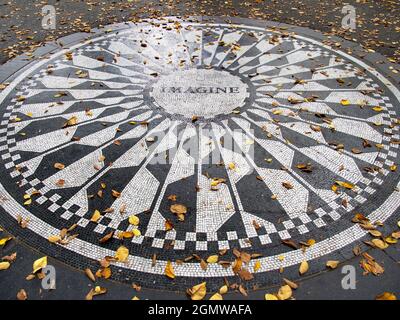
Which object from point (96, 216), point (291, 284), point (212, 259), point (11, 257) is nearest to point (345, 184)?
point (291, 284)

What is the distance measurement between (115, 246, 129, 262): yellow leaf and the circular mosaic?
0.17 ft

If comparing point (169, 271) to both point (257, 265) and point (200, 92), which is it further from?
point (200, 92)

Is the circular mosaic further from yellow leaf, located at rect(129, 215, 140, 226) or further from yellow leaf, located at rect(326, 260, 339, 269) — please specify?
yellow leaf, located at rect(326, 260, 339, 269)

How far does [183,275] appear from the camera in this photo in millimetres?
3549

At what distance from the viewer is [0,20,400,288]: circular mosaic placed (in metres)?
3.91

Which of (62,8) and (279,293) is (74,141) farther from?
(62,8)

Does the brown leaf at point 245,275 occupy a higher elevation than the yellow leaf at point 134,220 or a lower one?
lower

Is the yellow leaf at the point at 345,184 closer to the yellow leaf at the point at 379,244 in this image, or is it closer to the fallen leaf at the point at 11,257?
the yellow leaf at the point at 379,244

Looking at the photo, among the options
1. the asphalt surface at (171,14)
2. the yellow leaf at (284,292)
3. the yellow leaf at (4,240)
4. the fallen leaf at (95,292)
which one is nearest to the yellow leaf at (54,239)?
the asphalt surface at (171,14)

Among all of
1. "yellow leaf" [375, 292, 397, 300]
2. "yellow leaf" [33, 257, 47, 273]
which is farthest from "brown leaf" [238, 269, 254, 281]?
"yellow leaf" [33, 257, 47, 273]

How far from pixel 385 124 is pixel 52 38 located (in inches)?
315

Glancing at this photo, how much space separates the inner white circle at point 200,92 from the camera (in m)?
6.03

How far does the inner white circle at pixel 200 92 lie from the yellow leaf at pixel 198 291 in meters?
3.15
